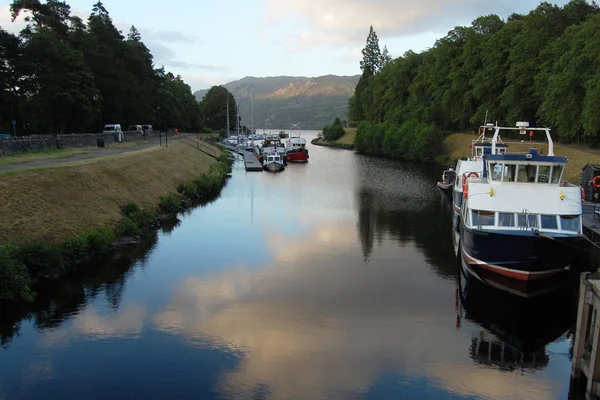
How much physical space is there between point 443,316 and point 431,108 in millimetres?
85365

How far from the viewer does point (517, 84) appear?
230 ft

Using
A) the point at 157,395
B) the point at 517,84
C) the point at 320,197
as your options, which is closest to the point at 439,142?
the point at 517,84

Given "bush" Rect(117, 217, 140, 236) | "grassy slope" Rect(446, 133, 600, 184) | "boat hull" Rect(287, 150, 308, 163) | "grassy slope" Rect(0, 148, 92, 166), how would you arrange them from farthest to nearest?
"boat hull" Rect(287, 150, 308, 163)
"grassy slope" Rect(446, 133, 600, 184)
"grassy slope" Rect(0, 148, 92, 166)
"bush" Rect(117, 217, 140, 236)

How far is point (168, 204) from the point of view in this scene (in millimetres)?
42094

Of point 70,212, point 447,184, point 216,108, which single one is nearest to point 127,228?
point 70,212

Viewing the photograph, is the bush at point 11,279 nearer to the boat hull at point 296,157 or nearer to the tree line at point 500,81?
the tree line at point 500,81

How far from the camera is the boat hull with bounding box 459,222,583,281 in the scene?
22.2 metres

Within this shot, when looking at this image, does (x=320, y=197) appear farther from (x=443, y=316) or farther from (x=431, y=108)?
(x=431, y=108)

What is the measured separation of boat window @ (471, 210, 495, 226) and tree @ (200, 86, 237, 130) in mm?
164125

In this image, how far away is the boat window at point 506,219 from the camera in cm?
2344

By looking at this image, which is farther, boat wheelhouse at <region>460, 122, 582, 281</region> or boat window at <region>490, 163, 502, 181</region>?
boat window at <region>490, 163, 502, 181</region>

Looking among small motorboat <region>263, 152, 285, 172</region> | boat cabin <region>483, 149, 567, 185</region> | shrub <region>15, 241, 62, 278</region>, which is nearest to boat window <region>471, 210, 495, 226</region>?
boat cabin <region>483, 149, 567, 185</region>

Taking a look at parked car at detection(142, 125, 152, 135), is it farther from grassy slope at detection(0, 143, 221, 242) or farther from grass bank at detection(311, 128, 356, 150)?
grass bank at detection(311, 128, 356, 150)

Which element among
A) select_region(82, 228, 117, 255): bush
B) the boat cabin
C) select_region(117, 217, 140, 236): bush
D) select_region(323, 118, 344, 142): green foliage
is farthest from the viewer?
select_region(323, 118, 344, 142): green foliage
